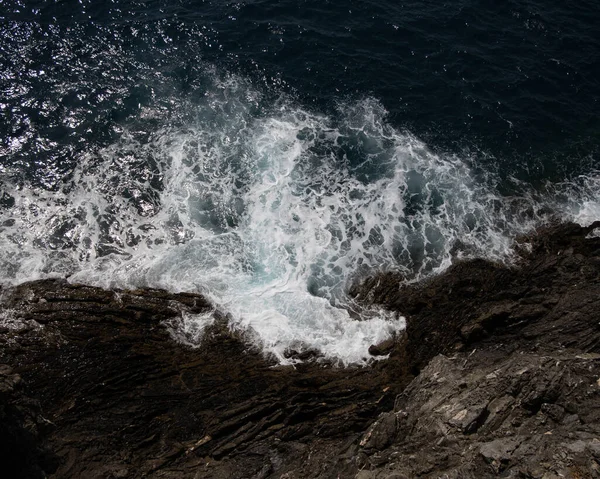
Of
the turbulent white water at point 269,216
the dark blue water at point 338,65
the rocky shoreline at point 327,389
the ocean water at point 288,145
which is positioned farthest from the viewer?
the dark blue water at point 338,65

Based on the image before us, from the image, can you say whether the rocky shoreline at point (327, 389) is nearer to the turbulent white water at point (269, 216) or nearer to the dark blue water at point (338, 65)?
the turbulent white water at point (269, 216)

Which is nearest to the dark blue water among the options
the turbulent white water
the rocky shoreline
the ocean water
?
the ocean water

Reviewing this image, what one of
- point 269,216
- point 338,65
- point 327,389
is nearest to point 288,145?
point 269,216

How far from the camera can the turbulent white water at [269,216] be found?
28.9 meters

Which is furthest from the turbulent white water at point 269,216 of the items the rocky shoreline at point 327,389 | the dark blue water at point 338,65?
the dark blue water at point 338,65

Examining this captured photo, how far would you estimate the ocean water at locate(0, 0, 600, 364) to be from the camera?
30.2 m

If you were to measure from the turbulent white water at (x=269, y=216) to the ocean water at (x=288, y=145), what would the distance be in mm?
137

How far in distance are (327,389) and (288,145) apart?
19.8 metres

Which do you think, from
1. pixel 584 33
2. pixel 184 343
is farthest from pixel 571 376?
pixel 584 33

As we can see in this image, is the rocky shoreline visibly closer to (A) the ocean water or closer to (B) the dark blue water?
(A) the ocean water

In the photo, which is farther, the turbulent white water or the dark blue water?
the dark blue water

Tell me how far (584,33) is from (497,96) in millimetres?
13774

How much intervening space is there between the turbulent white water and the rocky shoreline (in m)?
1.57

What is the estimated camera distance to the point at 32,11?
143 ft
